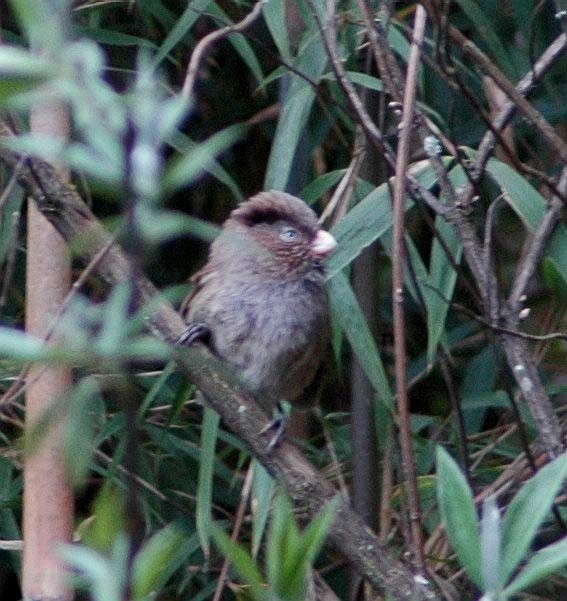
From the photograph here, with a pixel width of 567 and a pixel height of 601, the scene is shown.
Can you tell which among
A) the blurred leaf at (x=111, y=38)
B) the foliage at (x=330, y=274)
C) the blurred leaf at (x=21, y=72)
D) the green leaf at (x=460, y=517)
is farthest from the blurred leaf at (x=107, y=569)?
the blurred leaf at (x=111, y=38)

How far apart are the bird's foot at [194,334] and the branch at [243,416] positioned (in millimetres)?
83

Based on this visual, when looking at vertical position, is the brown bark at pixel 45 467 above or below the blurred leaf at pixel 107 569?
below

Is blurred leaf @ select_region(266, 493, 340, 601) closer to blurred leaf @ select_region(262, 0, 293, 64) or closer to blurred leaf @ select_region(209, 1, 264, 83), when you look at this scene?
blurred leaf @ select_region(262, 0, 293, 64)

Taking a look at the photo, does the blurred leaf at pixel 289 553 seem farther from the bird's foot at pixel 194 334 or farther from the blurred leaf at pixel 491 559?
the bird's foot at pixel 194 334

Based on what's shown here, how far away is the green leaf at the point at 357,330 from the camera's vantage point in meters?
2.36

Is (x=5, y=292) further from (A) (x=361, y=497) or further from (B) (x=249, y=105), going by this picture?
(B) (x=249, y=105)

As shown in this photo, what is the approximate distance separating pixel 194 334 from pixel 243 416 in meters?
0.41

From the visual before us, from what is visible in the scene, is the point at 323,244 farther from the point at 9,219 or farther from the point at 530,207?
the point at 9,219

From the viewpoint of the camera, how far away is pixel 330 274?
7.98 ft

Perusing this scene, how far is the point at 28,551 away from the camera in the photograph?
2166 millimetres

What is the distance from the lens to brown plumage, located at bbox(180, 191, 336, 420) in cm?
245

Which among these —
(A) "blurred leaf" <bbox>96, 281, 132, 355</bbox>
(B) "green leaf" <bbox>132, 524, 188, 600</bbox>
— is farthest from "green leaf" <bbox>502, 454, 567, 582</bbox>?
(A) "blurred leaf" <bbox>96, 281, 132, 355</bbox>

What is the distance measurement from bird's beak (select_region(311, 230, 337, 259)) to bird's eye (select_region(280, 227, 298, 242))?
0.06 m

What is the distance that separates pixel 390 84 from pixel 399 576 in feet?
2.36
